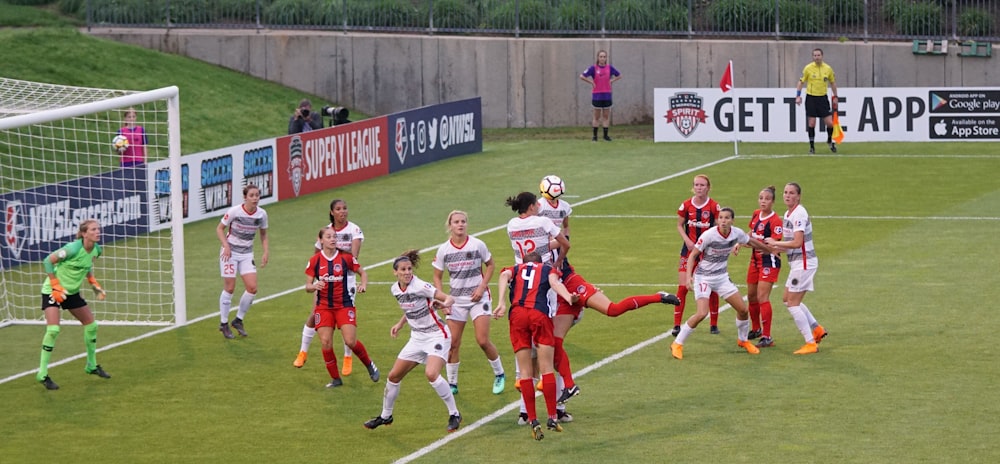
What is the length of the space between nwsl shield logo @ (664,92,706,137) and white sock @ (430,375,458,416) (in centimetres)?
2426

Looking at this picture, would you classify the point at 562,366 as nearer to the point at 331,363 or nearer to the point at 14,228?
the point at 331,363

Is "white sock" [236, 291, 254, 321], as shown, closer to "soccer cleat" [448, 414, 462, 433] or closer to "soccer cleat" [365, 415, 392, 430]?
"soccer cleat" [365, 415, 392, 430]

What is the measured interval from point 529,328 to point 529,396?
2.16 ft

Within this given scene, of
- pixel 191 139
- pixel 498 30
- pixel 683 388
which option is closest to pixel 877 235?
pixel 683 388

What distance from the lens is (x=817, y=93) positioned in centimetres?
A: 3525

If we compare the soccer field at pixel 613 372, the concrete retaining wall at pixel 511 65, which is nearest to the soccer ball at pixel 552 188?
the soccer field at pixel 613 372

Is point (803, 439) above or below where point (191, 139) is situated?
below

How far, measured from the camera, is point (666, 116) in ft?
126

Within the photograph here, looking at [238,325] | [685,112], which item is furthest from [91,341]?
[685,112]

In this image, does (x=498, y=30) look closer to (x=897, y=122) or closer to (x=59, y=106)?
(x=897, y=122)

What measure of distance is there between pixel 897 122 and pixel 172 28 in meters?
21.4

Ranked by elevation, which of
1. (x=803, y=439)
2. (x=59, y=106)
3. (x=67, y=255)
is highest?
(x=59, y=106)

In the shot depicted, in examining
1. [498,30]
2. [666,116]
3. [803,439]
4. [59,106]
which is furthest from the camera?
[498,30]

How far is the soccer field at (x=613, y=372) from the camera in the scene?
1395 centimetres
